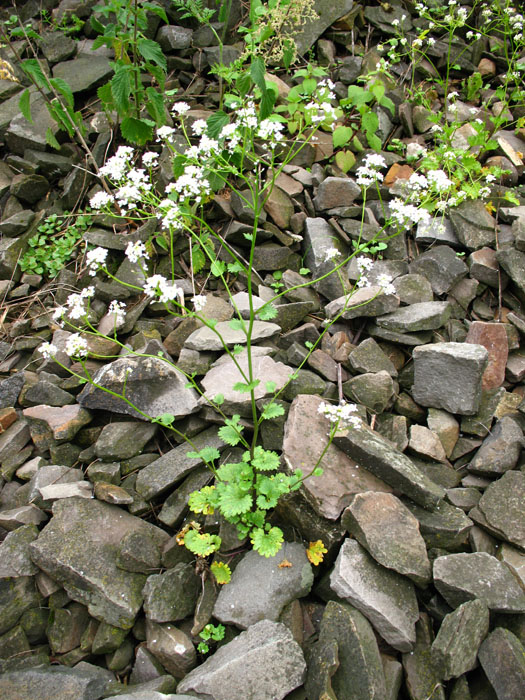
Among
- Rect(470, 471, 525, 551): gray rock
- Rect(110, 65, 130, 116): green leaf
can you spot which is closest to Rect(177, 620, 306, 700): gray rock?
Rect(470, 471, 525, 551): gray rock

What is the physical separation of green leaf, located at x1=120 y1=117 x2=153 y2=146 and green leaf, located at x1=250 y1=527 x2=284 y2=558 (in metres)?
3.01

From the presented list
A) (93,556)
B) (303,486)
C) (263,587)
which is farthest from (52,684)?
(303,486)

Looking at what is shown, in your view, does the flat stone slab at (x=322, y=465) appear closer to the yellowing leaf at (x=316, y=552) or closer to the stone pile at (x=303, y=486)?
the stone pile at (x=303, y=486)

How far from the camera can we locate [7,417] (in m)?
3.38

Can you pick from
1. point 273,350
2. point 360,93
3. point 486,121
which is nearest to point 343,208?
point 360,93

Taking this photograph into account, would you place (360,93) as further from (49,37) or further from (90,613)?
(90,613)

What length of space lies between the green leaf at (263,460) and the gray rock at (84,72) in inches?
174

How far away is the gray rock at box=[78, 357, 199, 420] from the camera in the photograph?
3.16 meters

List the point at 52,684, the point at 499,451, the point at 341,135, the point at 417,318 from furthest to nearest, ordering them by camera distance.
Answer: the point at 341,135, the point at 417,318, the point at 499,451, the point at 52,684

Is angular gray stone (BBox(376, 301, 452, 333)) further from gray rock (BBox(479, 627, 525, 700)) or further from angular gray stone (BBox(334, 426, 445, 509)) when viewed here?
gray rock (BBox(479, 627, 525, 700))

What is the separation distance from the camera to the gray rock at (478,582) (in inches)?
89.7

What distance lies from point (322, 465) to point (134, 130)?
287 centimetres

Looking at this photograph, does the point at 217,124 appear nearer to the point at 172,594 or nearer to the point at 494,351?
the point at 494,351

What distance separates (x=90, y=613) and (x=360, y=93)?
462 centimetres
